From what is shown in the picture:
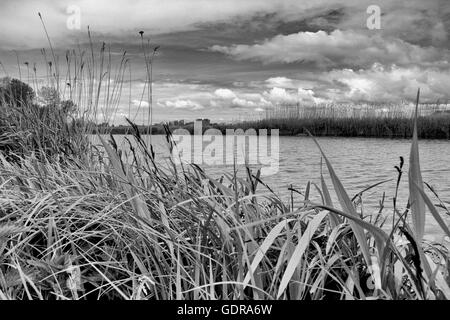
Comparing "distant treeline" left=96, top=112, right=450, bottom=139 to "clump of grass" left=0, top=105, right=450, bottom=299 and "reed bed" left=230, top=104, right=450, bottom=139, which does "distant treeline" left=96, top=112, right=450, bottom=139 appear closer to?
"reed bed" left=230, top=104, right=450, bottom=139

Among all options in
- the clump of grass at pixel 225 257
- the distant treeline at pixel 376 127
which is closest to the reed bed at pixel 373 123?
the distant treeline at pixel 376 127

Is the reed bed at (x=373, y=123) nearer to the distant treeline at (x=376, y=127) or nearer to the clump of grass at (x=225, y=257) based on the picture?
the distant treeline at (x=376, y=127)

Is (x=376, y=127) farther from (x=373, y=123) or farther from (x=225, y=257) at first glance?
(x=225, y=257)

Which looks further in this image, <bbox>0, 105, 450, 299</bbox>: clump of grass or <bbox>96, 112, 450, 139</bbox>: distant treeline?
<bbox>96, 112, 450, 139</bbox>: distant treeline

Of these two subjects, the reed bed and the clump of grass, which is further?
the reed bed

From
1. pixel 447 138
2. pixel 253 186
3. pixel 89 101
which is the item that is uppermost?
pixel 89 101

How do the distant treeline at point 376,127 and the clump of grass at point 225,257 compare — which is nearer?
the clump of grass at point 225,257

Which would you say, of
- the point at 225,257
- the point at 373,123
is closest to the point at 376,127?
the point at 373,123

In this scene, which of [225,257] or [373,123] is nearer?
[225,257]

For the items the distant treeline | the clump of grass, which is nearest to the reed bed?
the distant treeline
